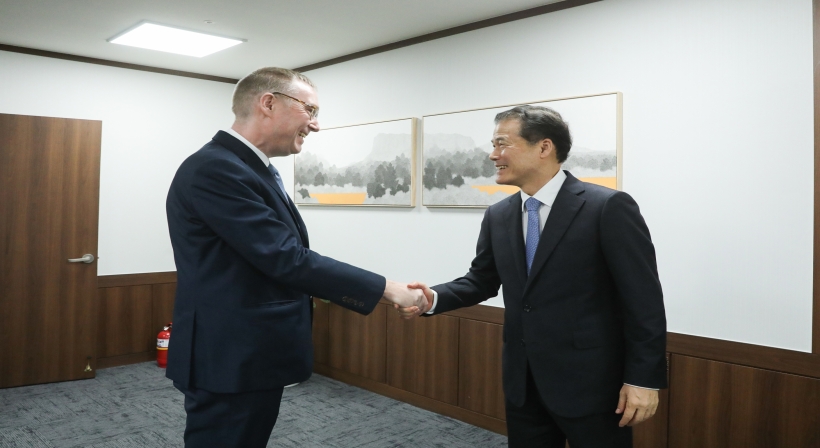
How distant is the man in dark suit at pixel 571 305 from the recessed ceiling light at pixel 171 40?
2.93 meters

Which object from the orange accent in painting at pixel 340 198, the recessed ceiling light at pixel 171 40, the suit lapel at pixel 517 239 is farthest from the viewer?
the orange accent in painting at pixel 340 198

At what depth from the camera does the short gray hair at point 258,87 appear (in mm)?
1951

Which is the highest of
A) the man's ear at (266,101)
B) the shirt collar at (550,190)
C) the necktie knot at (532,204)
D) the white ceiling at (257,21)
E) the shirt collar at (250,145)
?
the white ceiling at (257,21)

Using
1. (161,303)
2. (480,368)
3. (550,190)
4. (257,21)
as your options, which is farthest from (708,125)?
(161,303)

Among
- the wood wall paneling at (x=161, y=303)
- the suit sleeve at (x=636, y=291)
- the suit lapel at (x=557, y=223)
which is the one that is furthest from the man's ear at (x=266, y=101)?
the wood wall paneling at (x=161, y=303)

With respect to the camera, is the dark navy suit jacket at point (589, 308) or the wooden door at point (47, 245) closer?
the dark navy suit jacket at point (589, 308)

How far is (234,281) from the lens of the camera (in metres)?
1.71

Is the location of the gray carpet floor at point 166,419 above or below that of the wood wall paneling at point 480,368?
below

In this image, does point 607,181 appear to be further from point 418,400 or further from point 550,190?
point 418,400

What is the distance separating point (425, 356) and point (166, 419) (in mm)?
1623

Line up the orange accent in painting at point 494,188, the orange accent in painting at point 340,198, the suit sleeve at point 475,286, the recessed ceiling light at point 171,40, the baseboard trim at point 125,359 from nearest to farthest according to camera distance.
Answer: the suit sleeve at point 475,286, the orange accent in painting at point 494,188, the recessed ceiling light at point 171,40, the orange accent in painting at point 340,198, the baseboard trim at point 125,359

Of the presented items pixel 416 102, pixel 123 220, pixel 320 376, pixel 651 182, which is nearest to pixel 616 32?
pixel 651 182

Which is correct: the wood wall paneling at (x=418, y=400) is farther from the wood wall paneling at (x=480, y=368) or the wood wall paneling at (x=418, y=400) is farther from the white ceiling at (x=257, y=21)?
the white ceiling at (x=257, y=21)

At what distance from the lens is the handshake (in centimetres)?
204
